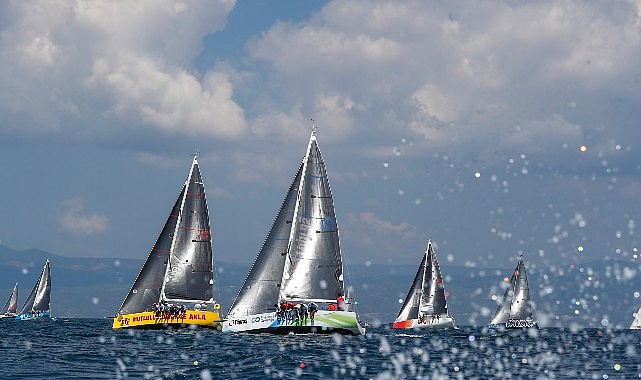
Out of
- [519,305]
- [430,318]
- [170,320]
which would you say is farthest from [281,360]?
[519,305]

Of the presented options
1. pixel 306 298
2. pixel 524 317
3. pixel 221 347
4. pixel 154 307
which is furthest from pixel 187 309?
pixel 524 317

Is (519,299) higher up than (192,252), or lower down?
higher up

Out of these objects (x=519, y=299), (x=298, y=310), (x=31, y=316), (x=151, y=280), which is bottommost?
(x=298, y=310)

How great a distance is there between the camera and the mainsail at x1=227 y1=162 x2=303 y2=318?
6638 cm

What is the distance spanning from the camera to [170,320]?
77.4 meters

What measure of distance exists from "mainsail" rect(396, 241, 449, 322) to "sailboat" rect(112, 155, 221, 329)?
42.4m

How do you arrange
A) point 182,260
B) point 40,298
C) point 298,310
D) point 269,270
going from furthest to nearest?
point 40,298
point 182,260
point 269,270
point 298,310

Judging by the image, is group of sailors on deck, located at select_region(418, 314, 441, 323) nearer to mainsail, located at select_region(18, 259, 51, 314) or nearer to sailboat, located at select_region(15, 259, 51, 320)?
sailboat, located at select_region(15, 259, 51, 320)

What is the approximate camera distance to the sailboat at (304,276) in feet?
214

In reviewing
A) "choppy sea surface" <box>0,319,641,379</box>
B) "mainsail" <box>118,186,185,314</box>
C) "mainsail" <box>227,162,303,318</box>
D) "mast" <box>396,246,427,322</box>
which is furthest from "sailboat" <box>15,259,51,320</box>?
"mainsail" <box>227,162,303,318</box>

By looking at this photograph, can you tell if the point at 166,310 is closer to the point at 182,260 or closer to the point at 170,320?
the point at 170,320

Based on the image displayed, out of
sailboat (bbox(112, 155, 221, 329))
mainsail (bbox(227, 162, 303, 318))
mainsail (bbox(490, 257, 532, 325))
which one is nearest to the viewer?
mainsail (bbox(227, 162, 303, 318))

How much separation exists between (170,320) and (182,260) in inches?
210

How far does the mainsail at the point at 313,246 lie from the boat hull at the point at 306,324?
146 cm
